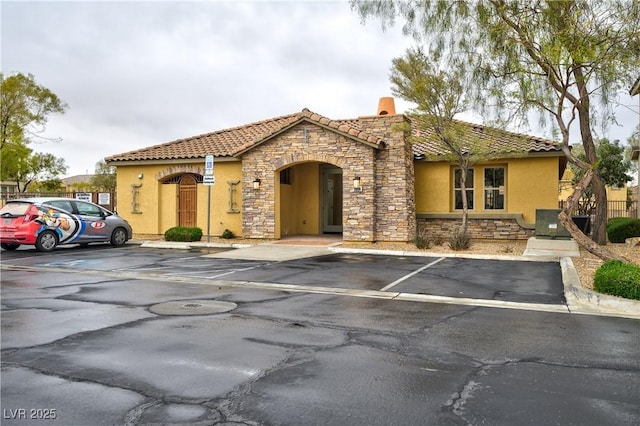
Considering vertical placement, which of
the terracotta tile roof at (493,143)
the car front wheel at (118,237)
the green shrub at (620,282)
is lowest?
the green shrub at (620,282)

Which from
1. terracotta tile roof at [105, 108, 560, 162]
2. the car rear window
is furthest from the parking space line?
the car rear window

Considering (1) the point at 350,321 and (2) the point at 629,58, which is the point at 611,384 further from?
(2) the point at 629,58

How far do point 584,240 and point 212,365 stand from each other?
8.65 m

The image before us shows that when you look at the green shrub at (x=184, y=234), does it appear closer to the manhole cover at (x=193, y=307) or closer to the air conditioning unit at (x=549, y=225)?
the manhole cover at (x=193, y=307)

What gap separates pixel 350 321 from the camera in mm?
6664

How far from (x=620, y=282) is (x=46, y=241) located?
48.8ft

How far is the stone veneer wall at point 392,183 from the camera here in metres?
17.3

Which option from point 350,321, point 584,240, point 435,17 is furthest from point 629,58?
point 350,321

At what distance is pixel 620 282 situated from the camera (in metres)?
7.69

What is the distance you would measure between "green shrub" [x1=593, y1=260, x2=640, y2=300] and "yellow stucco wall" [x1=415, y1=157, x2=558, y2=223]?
10359mm

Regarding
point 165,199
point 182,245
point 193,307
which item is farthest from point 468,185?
point 193,307

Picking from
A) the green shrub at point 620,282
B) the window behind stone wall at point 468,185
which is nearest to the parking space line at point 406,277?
the green shrub at point 620,282

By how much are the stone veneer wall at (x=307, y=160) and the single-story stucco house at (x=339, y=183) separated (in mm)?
36

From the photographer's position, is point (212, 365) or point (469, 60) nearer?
point (212, 365)
